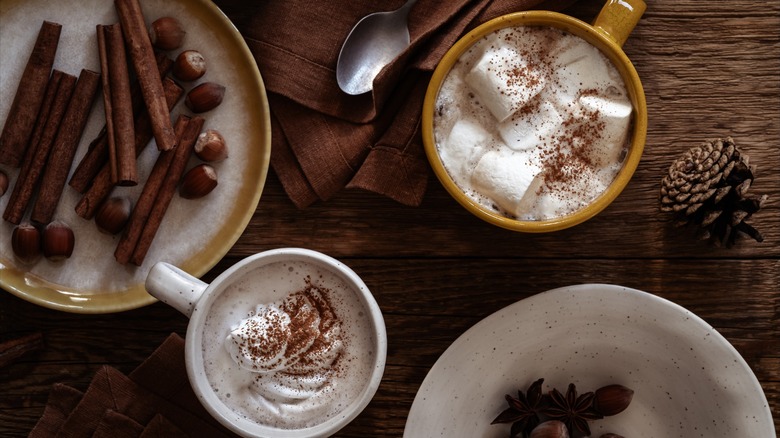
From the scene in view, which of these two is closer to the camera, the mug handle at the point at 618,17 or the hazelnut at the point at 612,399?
the mug handle at the point at 618,17

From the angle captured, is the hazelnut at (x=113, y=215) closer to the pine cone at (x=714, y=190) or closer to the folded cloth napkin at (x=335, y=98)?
the folded cloth napkin at (x=335, y=98)

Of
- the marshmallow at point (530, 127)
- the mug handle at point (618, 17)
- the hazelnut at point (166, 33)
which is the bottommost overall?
the marshmallow at point (530, 127)

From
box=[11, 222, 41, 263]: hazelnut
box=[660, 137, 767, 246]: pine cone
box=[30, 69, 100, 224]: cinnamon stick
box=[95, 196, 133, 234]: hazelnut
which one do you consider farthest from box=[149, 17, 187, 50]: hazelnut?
box=[660, 137, 767, 246]: pine cone

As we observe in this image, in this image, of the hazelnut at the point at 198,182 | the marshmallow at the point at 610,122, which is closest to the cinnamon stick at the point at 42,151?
the hazelnut at the point at 198,182

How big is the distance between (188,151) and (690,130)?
0.90 metres

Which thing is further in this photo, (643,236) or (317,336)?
(643,236)

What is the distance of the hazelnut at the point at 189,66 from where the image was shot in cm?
126

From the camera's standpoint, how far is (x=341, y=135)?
1.32 meters

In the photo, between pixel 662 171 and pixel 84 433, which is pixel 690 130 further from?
pixel 84 433

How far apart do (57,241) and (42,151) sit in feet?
Result: 0.51

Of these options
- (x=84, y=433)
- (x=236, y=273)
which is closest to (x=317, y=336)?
(x=236, y=273)

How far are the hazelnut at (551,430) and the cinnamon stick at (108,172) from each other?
850 millimetres

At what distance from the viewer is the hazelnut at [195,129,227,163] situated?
1.27 meters

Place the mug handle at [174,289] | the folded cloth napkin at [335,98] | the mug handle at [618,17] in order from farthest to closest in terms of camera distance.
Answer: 1. the folded cloth napkin at [335,98]
2. the mug handle at [618,17]
3. the mug handle at [174,289]
